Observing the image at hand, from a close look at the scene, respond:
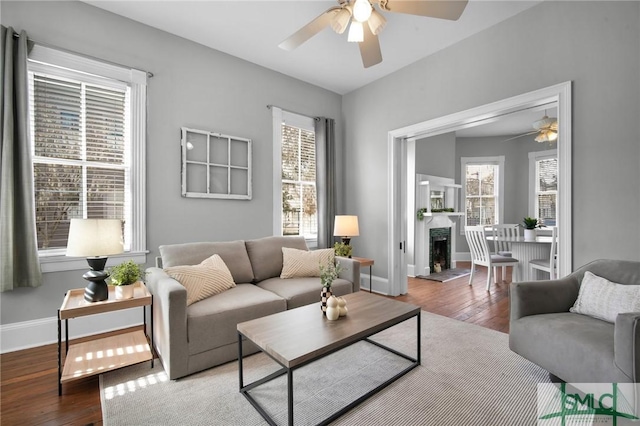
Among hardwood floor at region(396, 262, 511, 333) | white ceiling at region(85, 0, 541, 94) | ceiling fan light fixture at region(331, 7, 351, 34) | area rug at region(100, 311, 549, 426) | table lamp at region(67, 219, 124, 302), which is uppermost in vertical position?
white ceiling at region(85, 0, 541, 94)

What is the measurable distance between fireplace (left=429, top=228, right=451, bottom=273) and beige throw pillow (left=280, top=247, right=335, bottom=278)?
3.11 metres

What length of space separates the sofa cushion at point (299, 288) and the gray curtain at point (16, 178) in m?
1.94

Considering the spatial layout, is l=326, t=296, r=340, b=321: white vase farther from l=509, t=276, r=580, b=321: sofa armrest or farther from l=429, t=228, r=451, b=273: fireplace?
l=429, t=228, r=451, b=273: fireplace

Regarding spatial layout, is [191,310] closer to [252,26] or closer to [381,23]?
[381,23]

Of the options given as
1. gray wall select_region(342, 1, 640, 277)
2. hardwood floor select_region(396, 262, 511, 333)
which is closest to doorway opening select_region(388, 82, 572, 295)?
gray wall select_region(342, 1, 640, 277)

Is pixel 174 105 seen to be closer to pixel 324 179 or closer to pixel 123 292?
pixel 123 292

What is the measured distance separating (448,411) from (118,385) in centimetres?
211

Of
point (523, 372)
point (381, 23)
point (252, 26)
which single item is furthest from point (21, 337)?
point (523, 372)

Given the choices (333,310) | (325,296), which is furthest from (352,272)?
(333,310)

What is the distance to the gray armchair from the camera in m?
1.47

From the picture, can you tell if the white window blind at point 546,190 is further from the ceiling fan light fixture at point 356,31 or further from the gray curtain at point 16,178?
the gray curtain at point 16,178

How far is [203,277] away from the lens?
2449 mm

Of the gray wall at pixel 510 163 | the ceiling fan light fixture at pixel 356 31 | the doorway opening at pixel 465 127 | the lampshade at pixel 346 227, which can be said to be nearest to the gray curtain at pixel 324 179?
the lampshade at pixel 346 227

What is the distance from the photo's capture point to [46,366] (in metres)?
2.22
